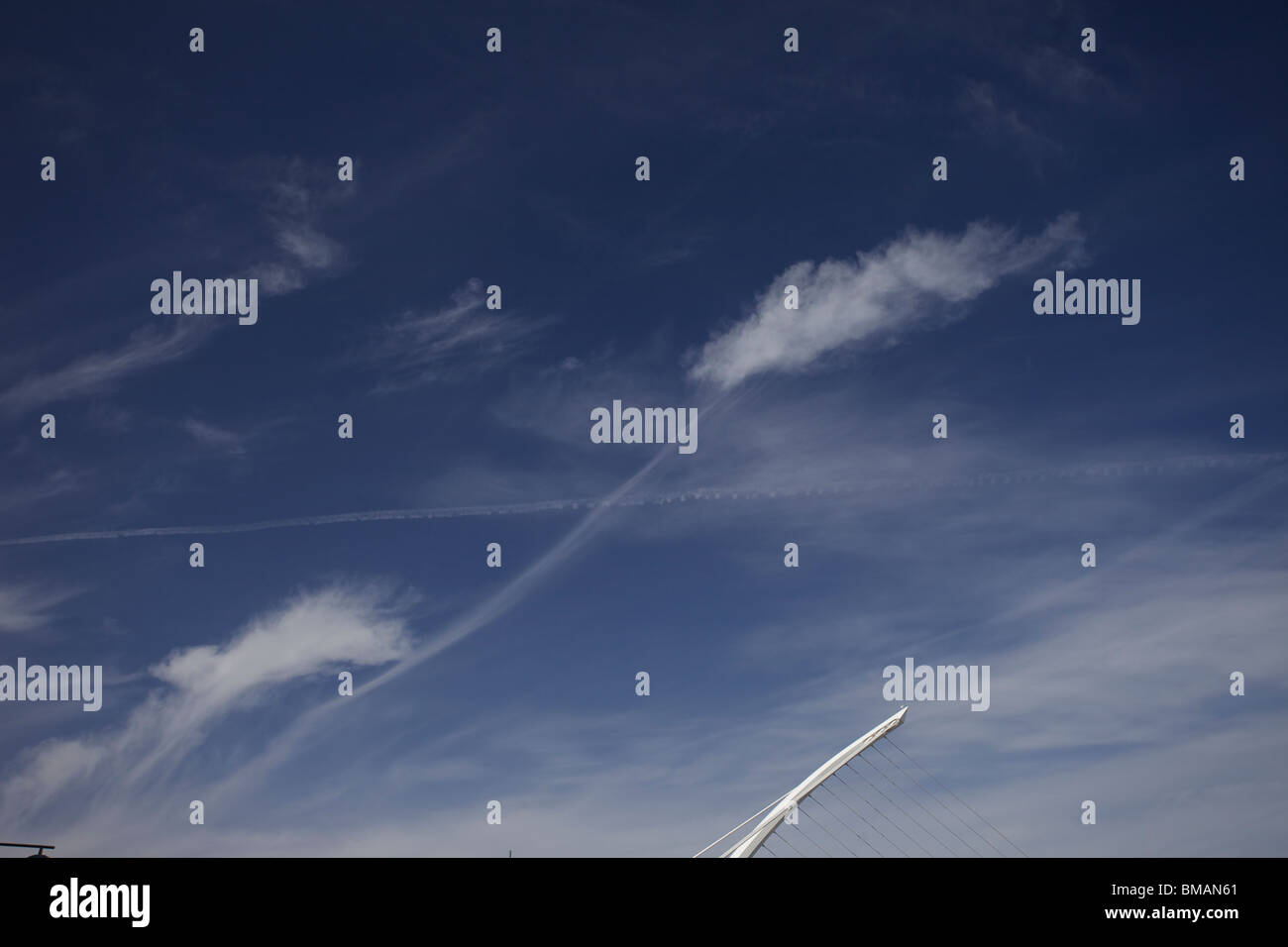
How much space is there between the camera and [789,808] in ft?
295
